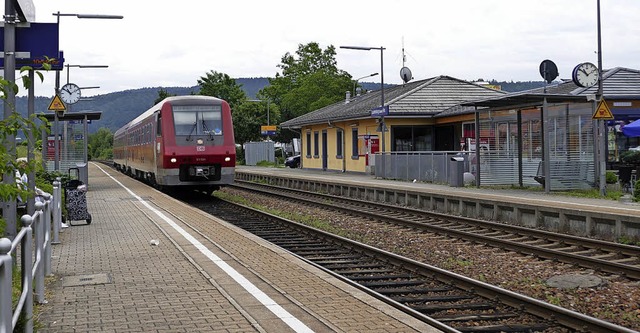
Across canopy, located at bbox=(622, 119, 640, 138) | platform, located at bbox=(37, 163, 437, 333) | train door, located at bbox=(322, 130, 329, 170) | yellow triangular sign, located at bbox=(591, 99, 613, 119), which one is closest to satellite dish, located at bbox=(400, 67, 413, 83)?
train door, located at bbox=(322, 130, 329, 170)

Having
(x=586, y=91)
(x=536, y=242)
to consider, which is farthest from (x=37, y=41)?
(x=586, y=91)

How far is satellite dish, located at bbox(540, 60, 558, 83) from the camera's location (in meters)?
29.5

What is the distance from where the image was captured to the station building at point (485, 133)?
22.5m

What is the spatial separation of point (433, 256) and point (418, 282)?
2641mm

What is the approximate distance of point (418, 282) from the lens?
956 centimetres

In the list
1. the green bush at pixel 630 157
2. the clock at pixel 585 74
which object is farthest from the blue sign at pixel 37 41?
the green bush at pixel 630 157

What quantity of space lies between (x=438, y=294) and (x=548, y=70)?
73.8ft

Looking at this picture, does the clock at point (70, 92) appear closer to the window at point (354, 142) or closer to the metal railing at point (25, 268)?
the metal railing at point (25, 268)

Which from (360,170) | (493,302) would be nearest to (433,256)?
(493,302)

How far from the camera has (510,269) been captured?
10.8m

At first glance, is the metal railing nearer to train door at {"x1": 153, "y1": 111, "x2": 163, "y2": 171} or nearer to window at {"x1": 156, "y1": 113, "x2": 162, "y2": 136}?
train door at {"x1": 153, "y1": 111, "x2": 163, "y2": 171}

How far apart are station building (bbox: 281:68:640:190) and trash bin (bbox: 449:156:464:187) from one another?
1.61 feet

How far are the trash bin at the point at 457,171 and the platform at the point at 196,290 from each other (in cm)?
1407

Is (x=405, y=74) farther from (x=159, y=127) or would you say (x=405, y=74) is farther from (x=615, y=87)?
(x=159, y=127)
